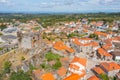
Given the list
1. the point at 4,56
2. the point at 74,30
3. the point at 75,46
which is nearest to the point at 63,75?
the point at 4,56

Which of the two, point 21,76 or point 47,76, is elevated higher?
point 21,76

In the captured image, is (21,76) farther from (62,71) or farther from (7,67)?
(62,71)

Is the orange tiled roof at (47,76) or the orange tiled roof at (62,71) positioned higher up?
the orange tiled roof at (47,76)

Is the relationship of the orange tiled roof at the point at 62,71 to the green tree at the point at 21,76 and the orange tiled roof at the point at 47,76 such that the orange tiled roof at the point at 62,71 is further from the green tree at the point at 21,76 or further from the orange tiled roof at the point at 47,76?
the green tree at the point at 21,76

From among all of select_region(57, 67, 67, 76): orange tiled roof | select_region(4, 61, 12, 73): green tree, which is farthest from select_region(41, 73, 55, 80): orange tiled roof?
select_region(4, 61, 12, 73): green tree

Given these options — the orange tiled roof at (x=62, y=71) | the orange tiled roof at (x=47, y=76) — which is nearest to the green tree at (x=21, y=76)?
the orange tiled roof at (x=47, y=76)

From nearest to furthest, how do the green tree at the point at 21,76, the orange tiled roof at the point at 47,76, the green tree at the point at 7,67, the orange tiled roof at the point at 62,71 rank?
1. the green tree at the point at 21,76
2. the orange tiled roof at the point at 47,76
3. the green tree at the point at 7,67
4. the orange tiled roof at the point at 62,71

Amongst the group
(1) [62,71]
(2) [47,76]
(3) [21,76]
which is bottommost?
(1) [62,71]

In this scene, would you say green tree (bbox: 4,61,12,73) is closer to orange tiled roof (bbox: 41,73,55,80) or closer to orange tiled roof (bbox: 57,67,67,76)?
orange tiled roof (bbox: 41,73,55,80)

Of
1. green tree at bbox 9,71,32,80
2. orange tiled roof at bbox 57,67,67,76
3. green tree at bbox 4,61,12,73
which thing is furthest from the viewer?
orange tiled roof at bbox 57,67,67,76

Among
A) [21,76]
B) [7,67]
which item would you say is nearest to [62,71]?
[21,76]

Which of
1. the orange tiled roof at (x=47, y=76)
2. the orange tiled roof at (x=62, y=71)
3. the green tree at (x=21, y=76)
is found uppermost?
the green tree at (x=21, y=76)
